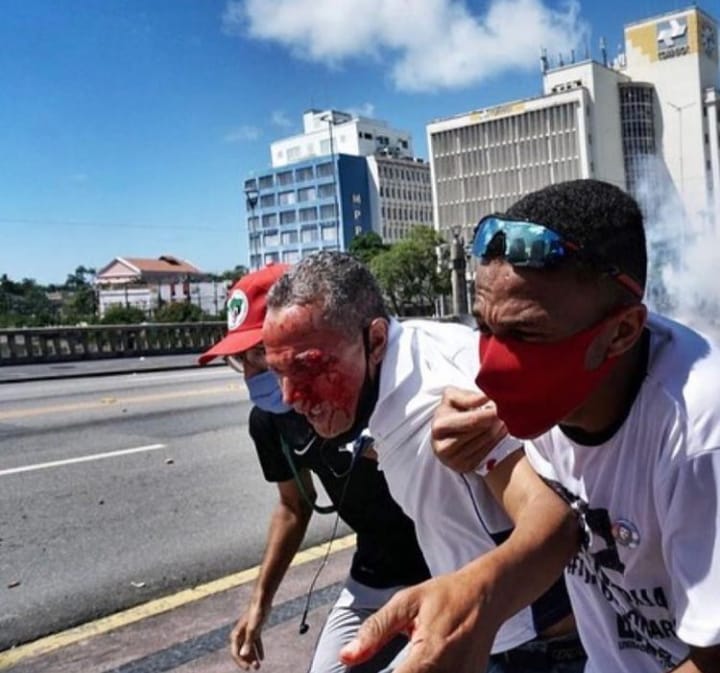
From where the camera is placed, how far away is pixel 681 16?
120 metres

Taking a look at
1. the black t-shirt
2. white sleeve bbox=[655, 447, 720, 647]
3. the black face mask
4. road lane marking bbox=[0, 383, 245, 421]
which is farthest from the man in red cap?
road lane marking bbox=[0, 383, 245, 421]

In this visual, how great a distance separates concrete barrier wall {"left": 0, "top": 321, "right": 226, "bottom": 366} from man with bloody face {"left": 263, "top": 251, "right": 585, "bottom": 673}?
70.6ft

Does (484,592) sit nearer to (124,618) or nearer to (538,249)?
(538,249)

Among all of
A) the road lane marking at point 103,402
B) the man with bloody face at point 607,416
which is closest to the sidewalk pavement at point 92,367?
the road lane marking at point 103,402

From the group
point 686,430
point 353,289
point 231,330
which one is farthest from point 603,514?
point 231,330

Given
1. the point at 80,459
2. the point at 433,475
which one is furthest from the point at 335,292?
the point at 80,459

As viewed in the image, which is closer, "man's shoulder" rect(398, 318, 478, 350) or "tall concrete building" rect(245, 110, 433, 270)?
"man's shoulder" rect(398, 318, 478, 350)

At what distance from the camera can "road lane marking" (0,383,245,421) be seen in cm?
1215

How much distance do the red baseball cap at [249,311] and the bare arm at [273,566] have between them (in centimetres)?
48

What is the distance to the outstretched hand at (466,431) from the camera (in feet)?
5.38

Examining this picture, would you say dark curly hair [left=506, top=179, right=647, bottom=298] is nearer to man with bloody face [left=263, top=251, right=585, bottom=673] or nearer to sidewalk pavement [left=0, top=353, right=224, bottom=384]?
man with bloody face [left=263, top=251, right=585, bottom=673]

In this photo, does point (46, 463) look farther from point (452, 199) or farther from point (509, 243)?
point (452, 199)

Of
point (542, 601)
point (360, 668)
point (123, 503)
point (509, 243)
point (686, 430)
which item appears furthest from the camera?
point (123, 503)

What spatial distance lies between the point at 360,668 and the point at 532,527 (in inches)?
44.4
